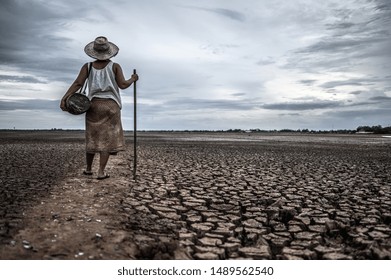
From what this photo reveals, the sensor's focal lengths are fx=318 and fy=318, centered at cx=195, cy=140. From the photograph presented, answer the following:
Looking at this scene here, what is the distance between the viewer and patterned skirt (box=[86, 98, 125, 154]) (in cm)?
431

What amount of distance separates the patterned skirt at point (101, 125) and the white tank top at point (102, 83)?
7 cm

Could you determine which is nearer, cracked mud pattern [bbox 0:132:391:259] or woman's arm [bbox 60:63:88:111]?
cracked mud pattern [bbox 0:132:391:259]

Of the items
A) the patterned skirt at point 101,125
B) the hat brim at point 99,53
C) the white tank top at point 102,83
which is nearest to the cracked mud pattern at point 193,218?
the patterned skirt at point 101,125

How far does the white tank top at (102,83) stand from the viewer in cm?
426

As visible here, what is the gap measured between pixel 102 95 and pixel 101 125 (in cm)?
41

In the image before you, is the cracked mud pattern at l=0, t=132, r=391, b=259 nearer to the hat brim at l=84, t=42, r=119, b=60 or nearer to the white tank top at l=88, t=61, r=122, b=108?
the white tank top at l=88, t=61, r=122, b=108

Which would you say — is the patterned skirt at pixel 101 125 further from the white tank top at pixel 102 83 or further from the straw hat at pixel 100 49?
the straw hat at pixel 100 49

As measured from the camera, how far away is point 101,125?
14.3 feet

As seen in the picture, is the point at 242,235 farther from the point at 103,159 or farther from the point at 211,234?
the point at 103,159

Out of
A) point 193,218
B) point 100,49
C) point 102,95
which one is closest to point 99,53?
point 100,49

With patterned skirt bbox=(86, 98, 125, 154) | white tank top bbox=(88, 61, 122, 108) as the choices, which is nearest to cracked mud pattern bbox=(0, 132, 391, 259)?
patterned skirt bbox=(86, 98, 125, 154)

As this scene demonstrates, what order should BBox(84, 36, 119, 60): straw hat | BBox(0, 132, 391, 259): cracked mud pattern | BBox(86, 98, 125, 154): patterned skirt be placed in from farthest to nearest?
BBox(86, 98, 125, 154): patterned skirt, BBox(84, 36, 119, 60): straw hat, BBox(0, 132, 391, 259): cracked mud pattern
